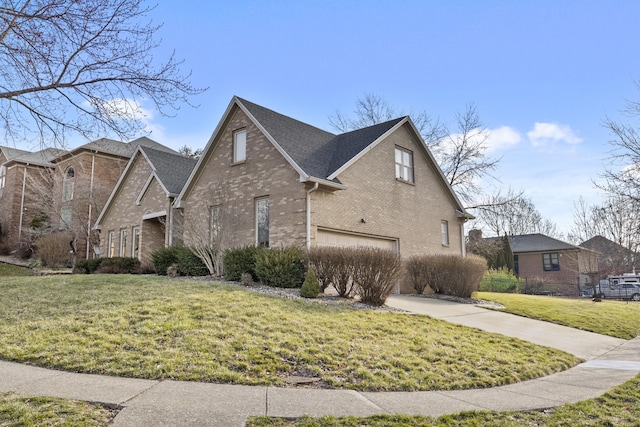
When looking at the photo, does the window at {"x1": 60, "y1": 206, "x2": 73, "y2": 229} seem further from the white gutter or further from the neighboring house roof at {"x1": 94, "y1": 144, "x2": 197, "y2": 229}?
the white gutter

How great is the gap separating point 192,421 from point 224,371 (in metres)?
1.68

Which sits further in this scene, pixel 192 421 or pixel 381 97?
pixel 381 97

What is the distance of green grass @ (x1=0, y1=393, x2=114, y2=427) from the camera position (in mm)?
4114

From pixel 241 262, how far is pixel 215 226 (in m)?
3.07

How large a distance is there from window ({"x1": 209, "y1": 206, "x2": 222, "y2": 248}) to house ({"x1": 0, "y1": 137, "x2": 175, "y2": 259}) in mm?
11982

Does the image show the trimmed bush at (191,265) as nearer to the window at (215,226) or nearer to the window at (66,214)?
the window at (215,226)

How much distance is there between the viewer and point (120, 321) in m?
8.00

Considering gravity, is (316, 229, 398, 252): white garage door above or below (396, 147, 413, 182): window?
below

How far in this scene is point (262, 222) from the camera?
655 inches

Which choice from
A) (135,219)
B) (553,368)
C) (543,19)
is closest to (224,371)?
(553,368)

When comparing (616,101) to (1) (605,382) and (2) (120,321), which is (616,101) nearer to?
(1) (605,382)

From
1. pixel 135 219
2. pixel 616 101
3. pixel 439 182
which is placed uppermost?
pixel 616 101

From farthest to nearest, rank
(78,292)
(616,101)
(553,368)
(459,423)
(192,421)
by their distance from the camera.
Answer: (616,101) < (78,292) < (553,368) < (459,423) < (192,421)

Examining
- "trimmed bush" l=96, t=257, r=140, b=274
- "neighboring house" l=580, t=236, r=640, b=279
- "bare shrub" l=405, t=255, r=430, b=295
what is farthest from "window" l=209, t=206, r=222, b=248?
"neighboring house" l=580, t=236, r=640, b=279
